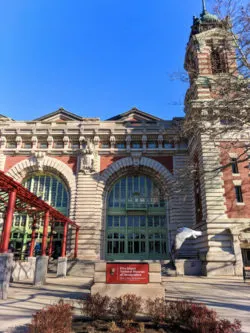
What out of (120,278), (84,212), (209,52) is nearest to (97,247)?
(84,212)

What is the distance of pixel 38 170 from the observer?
30.0 metres

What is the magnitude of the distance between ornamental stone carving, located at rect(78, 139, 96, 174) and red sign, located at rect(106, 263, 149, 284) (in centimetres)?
2088

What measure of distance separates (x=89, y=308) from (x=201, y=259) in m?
17.5

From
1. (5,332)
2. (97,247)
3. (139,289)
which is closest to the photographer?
(5,332)

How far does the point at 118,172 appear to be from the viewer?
29688 millimetres

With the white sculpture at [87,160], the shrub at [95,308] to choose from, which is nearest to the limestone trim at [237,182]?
the white sculpture at [87,160]

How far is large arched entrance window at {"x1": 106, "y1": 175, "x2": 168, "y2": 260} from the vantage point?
90.7ft

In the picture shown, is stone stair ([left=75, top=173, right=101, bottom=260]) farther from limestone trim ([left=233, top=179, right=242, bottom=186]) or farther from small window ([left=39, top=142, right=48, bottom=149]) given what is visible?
limestone trim ([left=233, top=179, right=242, bottom=186])

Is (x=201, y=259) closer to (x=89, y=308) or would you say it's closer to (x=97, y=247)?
(x=97, y=247)

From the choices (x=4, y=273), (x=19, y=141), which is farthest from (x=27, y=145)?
(x=4, y=273)

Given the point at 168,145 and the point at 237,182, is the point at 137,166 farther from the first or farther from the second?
the point at 237,182

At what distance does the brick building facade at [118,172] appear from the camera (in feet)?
→ 86.2

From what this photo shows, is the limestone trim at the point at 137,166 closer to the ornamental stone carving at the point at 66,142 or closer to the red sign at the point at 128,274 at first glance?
the ornamental stone carving at the point at 66,142

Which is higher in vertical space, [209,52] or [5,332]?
[209,52]
